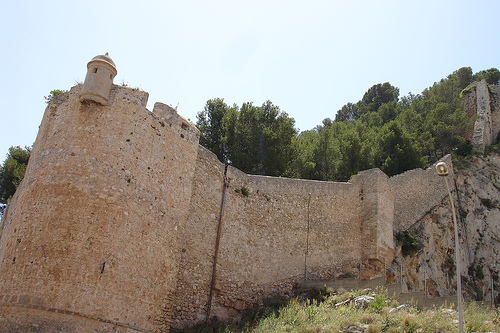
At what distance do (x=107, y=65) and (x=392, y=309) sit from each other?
9.51m

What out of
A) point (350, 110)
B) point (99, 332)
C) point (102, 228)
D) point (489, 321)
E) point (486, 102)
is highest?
point (350, 110)

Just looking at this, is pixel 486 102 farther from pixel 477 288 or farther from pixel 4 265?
pixel 4 265

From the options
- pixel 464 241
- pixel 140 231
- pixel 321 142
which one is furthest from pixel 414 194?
pixel 140 231

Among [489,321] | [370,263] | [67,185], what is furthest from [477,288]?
[67,185]

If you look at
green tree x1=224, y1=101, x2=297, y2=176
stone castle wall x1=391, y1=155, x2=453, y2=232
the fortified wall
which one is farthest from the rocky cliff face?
green tree x1=224, y1=101, x2=297, y2=176

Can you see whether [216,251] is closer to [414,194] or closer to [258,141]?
[258,141]

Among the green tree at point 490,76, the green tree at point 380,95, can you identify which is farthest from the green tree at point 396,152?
the green tree at point 380,95

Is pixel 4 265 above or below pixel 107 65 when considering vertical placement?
below

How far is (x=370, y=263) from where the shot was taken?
16.4 m

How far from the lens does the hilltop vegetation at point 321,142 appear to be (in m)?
20.8

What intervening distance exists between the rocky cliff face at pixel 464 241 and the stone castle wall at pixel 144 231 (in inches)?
119

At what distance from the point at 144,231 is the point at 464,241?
18.5 metres

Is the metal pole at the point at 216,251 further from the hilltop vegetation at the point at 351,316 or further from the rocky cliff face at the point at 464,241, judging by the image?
the rocky cliff face at the point at 464,241

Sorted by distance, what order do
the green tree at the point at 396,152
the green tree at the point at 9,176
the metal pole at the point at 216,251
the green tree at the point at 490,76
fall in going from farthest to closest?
the green tree at the point at 490,76 → the green tree at the point at 396,152 → the green tree at the point at 9,176 → the metal pole at the point at 216,251
